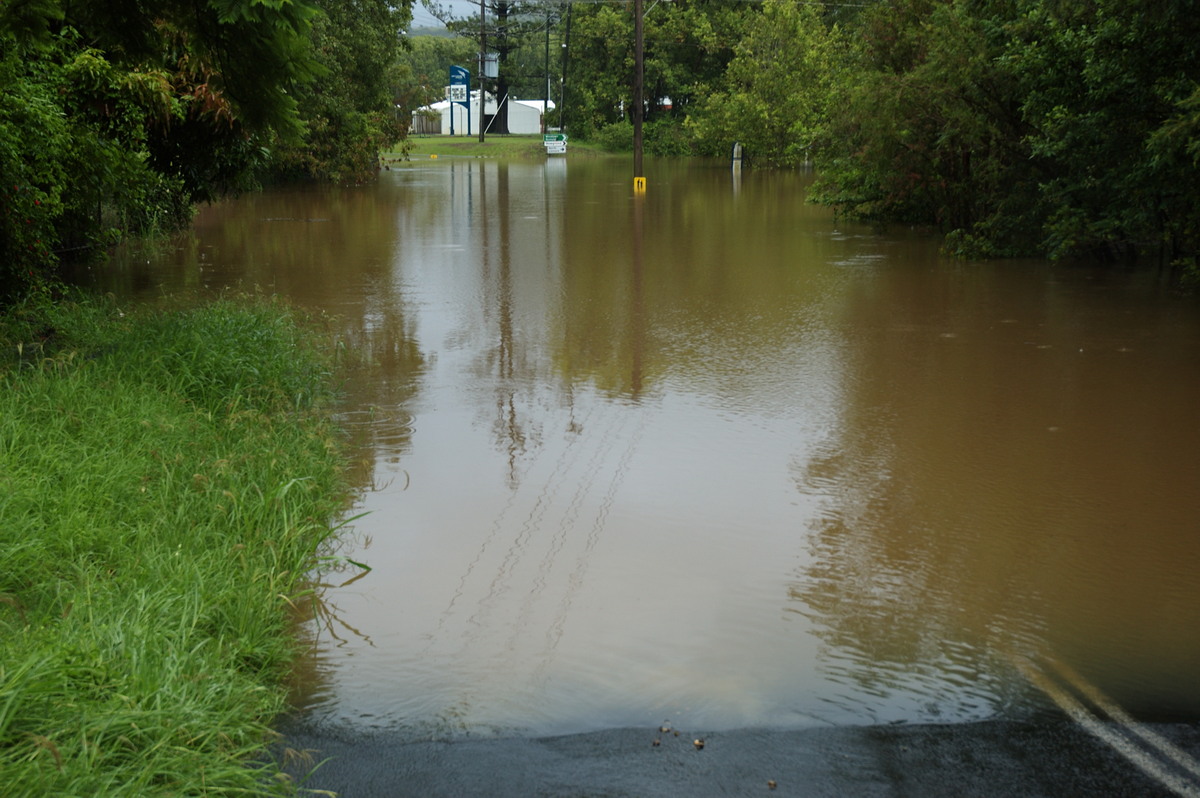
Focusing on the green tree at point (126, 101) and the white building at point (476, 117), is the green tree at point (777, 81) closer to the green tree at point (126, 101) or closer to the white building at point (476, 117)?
the green tree at point (126, 101)

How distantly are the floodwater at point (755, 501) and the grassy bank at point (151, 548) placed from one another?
1.28 feet

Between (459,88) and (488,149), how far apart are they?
23675mm

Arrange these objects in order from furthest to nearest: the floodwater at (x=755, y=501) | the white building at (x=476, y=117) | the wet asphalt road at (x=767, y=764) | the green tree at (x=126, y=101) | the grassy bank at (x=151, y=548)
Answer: the white building at (x=476, y=117) < the green tree at (x=126, y=101) < the floodwater at (x=755, y=501) < the wet asphalt road at (x=767, y=764) < the grassy bank at (x=151, y=548)

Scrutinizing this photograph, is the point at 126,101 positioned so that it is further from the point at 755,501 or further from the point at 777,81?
the point at 777,81

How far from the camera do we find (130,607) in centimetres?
484

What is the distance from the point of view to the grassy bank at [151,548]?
3.87 metres

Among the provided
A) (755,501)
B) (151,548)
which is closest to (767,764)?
(151,548)

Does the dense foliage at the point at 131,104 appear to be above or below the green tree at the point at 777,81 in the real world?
below

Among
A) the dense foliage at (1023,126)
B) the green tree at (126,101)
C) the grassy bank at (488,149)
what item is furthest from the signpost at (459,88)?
the green tree at (126,101)

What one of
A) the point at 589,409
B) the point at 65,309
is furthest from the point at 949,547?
the point at 65,309

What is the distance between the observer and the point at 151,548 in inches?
219

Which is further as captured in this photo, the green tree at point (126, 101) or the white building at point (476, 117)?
the white building at point (476, 117)

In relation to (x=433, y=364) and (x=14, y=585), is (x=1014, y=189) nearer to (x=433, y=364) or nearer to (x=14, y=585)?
(x=433, y=364)

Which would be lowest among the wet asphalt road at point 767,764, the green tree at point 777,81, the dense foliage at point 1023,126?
the wet asphalt road at point 767,764
